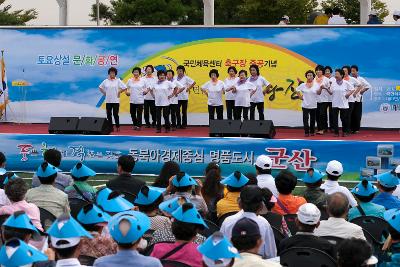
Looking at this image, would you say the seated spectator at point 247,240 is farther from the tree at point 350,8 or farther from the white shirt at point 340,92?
the tree at point 350,8

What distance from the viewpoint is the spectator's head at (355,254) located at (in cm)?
507

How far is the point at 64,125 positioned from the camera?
1861cm

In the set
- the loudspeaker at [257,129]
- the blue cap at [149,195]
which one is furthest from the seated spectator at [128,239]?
the loudspeaker at [257,129]

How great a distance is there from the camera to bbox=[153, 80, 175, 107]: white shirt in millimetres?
19688

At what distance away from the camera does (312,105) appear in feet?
62.1

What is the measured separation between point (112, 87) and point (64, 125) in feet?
6.64

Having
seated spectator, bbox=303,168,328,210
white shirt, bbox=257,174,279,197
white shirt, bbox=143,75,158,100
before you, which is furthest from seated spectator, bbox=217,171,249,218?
white shirt, bbox=143,75,158,100

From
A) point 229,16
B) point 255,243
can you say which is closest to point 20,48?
point 255,243

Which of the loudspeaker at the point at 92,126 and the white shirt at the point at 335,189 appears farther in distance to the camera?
the loudspeaker at the point at 92,126

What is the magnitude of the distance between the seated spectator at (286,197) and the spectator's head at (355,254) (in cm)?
347

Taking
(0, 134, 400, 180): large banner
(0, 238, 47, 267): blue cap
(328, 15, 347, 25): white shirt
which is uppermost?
(328, 15, 347, 25): white shirt

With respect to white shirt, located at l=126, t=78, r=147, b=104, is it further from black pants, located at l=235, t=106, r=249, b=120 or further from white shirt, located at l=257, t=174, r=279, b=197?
white shirt, located at l=257, t=174, r=279, b=197

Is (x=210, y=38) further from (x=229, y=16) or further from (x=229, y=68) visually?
(x=229, y=16)

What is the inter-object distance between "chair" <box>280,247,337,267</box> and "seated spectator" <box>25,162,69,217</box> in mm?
2885
